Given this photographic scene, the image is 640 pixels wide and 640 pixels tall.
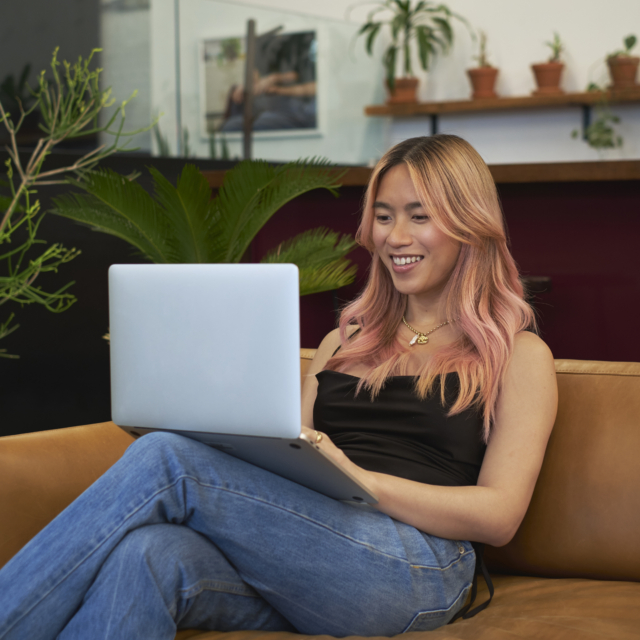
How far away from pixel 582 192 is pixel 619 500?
1494 mm

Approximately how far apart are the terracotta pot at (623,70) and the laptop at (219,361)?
228 inches

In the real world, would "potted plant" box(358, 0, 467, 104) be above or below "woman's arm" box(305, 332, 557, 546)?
above

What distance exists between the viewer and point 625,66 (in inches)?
240

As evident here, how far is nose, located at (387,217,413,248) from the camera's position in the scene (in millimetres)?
1669

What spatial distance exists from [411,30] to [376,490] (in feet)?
20.7

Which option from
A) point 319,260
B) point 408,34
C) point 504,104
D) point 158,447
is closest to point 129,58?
point 319,260

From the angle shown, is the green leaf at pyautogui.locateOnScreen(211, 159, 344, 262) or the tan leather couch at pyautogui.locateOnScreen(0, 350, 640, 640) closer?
the tan leather couch at pyautogui.locateOnScreen(0, 350, 640, 640)

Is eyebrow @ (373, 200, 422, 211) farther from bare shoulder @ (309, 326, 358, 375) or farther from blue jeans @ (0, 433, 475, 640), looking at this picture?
blue jeans @ (0, 433, 475, 640)

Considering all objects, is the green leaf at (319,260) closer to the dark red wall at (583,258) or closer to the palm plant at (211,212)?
the palm plant at (211,212)

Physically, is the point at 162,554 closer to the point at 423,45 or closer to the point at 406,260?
the point at 406,260

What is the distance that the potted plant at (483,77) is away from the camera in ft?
22.0

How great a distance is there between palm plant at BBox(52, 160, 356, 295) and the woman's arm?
1333mm

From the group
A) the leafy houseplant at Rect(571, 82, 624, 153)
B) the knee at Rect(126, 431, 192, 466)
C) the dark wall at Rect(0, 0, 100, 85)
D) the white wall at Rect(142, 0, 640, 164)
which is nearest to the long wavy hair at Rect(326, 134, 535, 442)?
the knee at Rect(126, 431, 192, 466)

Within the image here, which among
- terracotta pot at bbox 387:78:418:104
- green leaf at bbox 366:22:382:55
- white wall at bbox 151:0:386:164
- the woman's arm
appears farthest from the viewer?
terracotta pot at bbox 387:78:418:104
